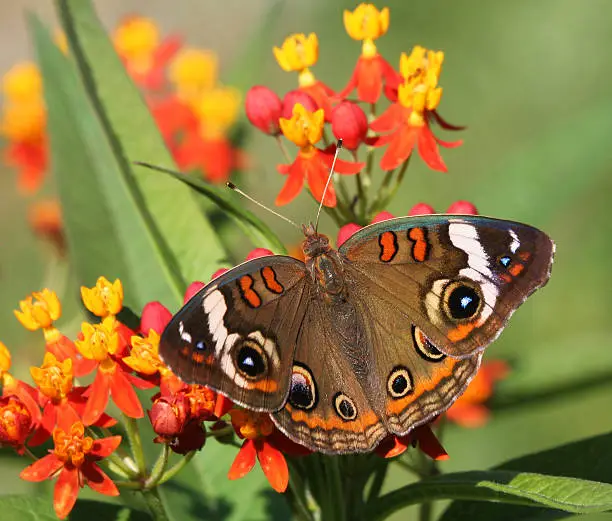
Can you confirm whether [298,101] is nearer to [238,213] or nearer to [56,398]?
[238,213]

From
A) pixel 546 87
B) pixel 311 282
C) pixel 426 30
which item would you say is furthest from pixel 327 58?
pixel 311 282

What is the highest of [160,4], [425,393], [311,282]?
[160,4]

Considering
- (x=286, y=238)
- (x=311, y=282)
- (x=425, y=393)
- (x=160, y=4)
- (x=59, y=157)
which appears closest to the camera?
(x=425, y=393)

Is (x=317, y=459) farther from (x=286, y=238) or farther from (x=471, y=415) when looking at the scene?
(x=286, y=238)

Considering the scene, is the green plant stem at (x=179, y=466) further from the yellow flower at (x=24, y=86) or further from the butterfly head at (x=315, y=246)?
the yellow flower at (x=24, y=86)

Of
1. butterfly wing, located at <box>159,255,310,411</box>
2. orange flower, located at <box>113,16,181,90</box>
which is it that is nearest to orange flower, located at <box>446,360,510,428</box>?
butterfly wing, located at <box>159,255,310,411</box>

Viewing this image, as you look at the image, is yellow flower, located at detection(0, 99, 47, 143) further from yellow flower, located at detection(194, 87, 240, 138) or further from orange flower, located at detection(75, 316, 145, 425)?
orange flower, located at detection(75, 316, 145, 425)
